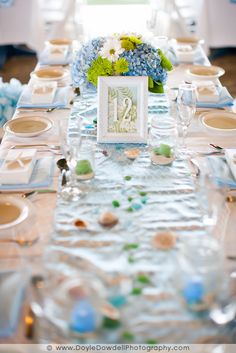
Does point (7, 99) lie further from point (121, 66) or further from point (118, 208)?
point (118, 208)

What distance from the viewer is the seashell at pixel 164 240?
4.33 ft

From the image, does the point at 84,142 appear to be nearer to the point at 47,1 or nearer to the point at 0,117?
the point at 0,117

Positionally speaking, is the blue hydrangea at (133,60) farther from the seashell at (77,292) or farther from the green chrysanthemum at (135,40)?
the seashell at (77,292)

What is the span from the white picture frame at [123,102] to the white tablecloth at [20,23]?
10.6 feet

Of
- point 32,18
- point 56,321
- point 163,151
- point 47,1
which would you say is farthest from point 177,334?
point 47,1

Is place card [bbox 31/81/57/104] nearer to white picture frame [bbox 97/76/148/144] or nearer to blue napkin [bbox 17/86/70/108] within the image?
blue napkin [bbox 17/86/70/108]

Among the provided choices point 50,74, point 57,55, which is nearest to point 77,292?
point 50,74

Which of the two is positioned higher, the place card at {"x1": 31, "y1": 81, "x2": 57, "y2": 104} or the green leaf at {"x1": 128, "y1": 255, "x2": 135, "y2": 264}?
the green leaf at {"x1": 128, "y1": 255, "x2": 135, "y2": 264}

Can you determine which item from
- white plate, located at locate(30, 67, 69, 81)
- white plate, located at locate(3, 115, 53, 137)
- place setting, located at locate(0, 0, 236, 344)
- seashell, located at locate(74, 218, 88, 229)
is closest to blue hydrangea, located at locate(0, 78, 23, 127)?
white plate, located at locate(30, 67, 69, 81)

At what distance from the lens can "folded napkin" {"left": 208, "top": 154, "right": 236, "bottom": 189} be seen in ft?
5.29

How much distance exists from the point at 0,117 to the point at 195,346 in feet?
7.00

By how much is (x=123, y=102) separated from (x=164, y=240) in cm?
70

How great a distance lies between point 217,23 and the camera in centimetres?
483

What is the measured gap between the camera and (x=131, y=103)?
1.86 metres
